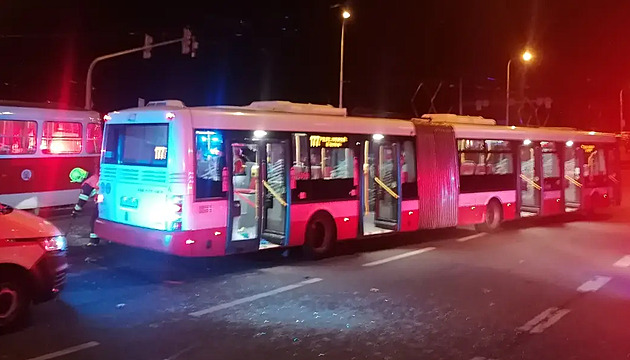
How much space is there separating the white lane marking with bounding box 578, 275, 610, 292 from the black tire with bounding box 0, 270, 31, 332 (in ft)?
25.4

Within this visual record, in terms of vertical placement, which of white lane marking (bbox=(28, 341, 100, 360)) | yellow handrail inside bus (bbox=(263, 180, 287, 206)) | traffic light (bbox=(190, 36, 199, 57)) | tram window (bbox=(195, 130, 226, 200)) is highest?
traffic light (bbox=(190, 36, 199, 57))

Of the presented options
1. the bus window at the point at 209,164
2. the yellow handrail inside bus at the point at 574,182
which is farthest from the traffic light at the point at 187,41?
the bus window at the point at 209,164

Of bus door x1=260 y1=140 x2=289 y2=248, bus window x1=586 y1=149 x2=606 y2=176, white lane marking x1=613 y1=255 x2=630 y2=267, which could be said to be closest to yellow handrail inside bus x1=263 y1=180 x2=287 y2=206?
bus door x1=260 y1=140 x2=289 y2=248

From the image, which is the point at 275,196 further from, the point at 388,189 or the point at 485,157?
the point at 485,157

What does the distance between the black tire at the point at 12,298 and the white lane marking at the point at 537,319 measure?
18.5 ft

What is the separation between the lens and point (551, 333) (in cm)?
735

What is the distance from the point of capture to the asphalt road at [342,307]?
6.57 meters

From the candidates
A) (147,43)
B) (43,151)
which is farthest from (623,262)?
(147,43)

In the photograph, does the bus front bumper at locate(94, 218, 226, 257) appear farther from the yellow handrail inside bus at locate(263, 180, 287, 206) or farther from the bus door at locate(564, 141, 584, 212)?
the bus door at locate(564, 141, 584, 212)

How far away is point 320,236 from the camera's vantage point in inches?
481

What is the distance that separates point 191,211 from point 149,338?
10.9 ft

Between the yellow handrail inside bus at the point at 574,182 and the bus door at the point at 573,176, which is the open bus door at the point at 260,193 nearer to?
the bus door at the point at 573,176

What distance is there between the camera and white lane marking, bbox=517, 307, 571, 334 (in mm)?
7504

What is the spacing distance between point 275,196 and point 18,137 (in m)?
8.80
